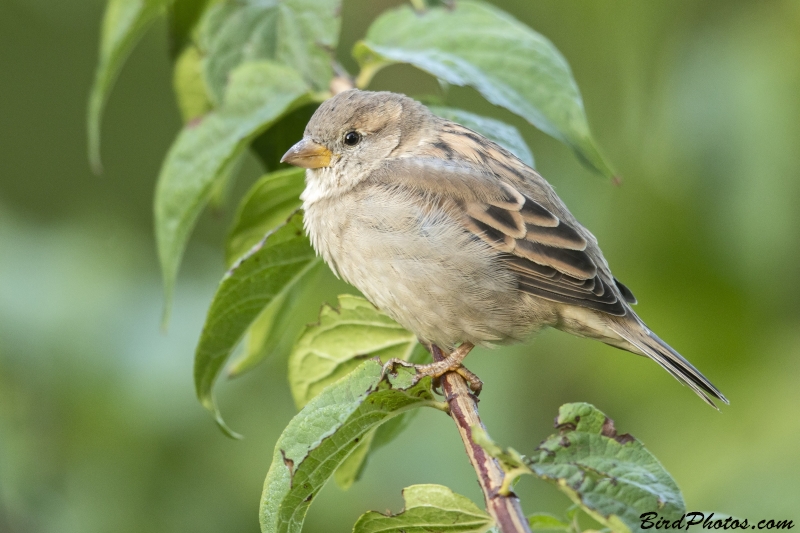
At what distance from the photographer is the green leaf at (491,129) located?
8.93 feet

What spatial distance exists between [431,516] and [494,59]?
1441mm

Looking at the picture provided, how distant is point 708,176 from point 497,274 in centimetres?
97

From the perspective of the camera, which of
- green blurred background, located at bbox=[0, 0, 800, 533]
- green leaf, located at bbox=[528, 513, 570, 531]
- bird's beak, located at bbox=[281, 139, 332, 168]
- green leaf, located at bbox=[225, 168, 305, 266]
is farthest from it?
green blurred background, located at bbox=[0, 0, 800, 533]

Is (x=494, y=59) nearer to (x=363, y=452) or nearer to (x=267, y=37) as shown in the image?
(x=267, y=37)

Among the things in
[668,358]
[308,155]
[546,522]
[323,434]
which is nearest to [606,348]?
[668,358]

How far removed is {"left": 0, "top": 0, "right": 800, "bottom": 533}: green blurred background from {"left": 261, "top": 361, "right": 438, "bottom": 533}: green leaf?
1606 mm

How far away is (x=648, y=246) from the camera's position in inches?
151

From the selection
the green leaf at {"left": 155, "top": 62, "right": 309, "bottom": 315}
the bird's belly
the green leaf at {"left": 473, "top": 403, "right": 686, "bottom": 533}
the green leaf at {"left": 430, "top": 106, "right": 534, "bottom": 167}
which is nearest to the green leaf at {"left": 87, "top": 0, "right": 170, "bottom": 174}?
the green leaf at {"left": 155, "top": 62, "right": 309, "bottom": 315}

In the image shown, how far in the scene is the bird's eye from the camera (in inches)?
127

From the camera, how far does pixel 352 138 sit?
129 inches

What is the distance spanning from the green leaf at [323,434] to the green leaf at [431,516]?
0.15 meters

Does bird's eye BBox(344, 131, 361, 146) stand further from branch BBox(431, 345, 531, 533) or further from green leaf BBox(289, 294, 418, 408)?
branch BBox(431, 345, 531, 533)

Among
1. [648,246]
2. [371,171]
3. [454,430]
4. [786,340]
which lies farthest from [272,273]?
[786,340]

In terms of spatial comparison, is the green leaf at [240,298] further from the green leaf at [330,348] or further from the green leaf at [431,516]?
the green leaf at [431,516]
